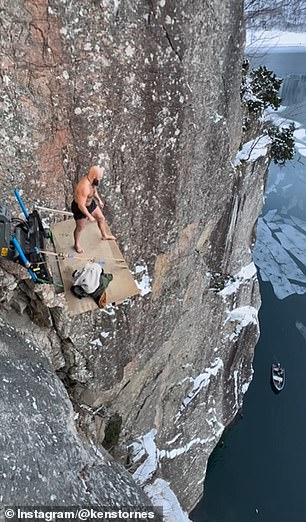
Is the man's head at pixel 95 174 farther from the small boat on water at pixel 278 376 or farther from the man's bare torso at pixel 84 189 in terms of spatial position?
the small boat on water at pixel 278 376

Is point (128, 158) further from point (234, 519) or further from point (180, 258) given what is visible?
point (234, 519)

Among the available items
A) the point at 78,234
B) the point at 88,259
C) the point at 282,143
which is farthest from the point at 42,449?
the point at 282,143

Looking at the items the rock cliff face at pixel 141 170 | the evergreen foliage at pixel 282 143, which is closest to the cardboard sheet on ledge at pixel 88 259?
the rock cliff face at pixel 141 170

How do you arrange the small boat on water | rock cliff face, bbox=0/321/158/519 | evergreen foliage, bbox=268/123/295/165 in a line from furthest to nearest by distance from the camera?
the small boat on water → evergreen foliage, bbox=268/123/295/165 → rock cliff face, bbox=0/321/158/519

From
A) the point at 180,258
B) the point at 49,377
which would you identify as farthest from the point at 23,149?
the point at 180,258

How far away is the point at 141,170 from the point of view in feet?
21.1

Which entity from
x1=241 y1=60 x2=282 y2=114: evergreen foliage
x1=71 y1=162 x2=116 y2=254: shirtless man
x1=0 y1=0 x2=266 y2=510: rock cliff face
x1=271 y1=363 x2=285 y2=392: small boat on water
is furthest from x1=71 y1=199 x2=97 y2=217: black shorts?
x1=271 y1=363 x2=285 y2=392: small boat on water

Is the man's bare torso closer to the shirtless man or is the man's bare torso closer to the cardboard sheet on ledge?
the shirtless man

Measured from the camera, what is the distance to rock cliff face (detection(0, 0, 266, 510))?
17.0 ft

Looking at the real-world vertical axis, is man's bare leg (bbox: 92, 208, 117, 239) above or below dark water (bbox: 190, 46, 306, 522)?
above

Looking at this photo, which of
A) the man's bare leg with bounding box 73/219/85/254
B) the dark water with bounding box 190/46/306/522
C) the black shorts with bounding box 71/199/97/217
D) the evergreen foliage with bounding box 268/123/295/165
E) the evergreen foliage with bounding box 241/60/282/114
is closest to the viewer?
the black shorts with bounding box 71/199/97/217

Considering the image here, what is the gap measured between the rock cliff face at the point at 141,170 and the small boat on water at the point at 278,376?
7355 millimetres

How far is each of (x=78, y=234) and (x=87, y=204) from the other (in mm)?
463

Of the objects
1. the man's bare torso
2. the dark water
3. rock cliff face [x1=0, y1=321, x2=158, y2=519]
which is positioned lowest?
the dark water
